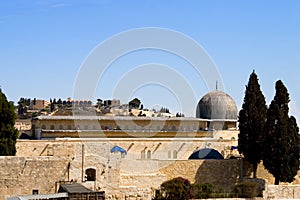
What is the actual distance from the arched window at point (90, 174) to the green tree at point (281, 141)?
7958 mm

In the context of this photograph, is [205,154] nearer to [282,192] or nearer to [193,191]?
[282,192]

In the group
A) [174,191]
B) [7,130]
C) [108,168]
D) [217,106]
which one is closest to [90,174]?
[108,168]

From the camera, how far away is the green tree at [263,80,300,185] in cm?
2272

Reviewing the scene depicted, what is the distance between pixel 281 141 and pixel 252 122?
Answer: 1.75 m

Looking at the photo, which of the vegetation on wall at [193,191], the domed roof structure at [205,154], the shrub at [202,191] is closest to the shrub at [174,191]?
the vegetation on wall at [193,191]

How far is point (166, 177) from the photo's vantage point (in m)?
22.4

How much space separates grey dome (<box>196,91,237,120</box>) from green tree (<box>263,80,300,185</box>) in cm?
1177

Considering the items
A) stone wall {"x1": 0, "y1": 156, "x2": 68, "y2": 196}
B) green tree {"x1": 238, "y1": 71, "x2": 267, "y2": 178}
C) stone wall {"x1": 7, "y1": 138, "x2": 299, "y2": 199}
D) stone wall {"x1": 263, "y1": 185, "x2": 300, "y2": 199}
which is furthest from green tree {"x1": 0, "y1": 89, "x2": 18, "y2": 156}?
stone wall {"x1": 263, "y1": 185, "x2": 300, "y2": 199}

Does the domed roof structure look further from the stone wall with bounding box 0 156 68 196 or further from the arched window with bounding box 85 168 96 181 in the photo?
the stone wall with bounding box 0 156 68 196

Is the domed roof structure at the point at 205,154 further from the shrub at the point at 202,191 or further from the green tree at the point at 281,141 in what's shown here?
the shrub at the point at 202,191

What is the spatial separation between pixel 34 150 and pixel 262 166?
413 inches

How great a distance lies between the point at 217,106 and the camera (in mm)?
35438

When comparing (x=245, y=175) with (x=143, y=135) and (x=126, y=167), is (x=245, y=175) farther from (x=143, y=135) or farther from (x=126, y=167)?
(x=143, y=135)

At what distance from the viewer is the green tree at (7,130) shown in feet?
69.1
